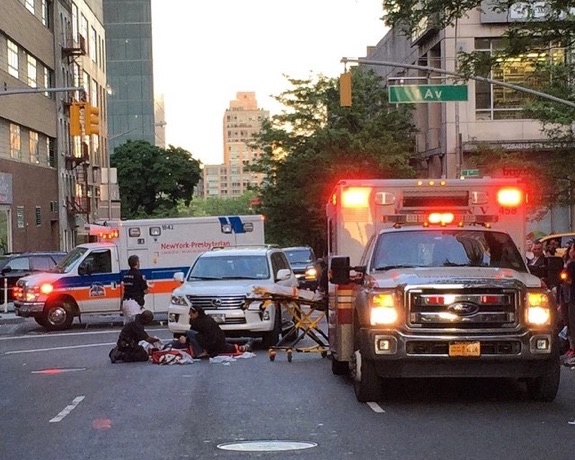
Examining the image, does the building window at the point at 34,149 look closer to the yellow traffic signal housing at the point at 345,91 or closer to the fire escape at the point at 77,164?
the fire escape at the point at 77,164

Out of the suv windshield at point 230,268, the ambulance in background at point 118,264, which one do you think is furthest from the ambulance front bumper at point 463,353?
the ambulance in background at point 118,264

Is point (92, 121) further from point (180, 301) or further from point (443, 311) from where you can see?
point (443, 311)

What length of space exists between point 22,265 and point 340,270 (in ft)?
71.2

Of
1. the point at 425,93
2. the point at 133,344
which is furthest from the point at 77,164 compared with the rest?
the point at 133,344

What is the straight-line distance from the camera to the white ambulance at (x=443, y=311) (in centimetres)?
1211

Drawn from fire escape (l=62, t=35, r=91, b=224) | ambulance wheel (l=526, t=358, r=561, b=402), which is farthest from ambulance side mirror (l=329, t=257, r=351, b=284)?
fire escape (l=62, t=35, r=91, b=224)

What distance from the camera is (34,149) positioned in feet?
178

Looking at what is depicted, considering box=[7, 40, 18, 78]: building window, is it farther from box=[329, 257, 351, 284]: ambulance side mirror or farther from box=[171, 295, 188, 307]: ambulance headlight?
box=[329, 257, 351, 284]: ambulance side mirror

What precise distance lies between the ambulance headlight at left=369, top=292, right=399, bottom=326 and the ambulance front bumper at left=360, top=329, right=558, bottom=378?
0.13m

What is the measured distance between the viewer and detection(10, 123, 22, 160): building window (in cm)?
4944

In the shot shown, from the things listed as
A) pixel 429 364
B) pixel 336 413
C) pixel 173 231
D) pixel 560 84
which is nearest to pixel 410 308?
pixel 429 364

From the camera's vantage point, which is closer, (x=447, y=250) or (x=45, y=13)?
(x=447, y=250)

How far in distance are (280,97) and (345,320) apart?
40999 mm

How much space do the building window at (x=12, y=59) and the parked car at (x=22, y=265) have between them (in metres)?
17.7
